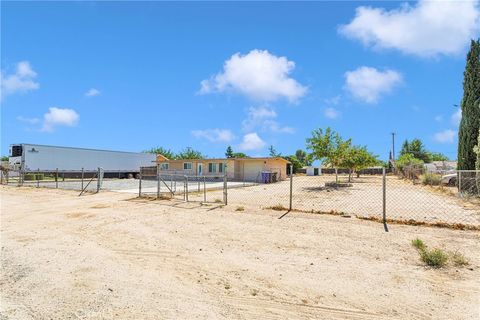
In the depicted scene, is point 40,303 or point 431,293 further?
point 431,293

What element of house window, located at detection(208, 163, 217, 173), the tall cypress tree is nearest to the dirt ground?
the tall cypress tree

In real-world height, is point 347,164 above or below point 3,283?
above

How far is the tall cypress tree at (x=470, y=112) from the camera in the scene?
1981 centimetres

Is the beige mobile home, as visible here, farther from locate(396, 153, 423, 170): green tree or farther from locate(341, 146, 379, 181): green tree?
locate(396, 153, 423, 170): green tree

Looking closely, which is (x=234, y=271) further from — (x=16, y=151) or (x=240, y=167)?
(x=16, y=151)

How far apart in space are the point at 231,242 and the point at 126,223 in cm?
381

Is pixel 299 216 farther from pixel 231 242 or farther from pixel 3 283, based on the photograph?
pixel 3 283

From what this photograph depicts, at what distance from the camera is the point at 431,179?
2636 centimetres

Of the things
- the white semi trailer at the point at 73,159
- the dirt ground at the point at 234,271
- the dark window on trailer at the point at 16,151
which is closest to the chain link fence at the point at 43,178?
the white semi trailer at the point at 73,159

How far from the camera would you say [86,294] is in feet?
15.0

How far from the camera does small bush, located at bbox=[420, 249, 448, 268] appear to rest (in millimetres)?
5629

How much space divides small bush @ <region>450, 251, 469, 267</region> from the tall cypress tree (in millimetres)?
17053

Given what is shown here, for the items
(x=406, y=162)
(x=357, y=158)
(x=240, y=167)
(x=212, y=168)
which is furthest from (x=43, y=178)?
(x=406, y=162)

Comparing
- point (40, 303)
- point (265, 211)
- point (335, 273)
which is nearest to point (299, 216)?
point (265, 211)
